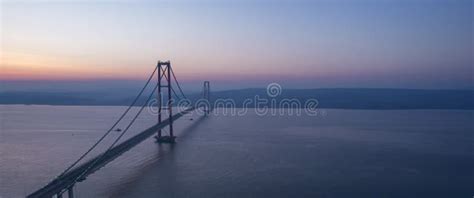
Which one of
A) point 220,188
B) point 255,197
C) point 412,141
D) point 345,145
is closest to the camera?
point 255,197

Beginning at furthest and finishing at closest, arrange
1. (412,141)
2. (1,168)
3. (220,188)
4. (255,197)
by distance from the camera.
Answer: (412,141)
(1,168)
(220,188)
(255,197)

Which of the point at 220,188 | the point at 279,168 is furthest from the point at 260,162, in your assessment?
the point at 220,188

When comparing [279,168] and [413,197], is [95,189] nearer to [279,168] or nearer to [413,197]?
[279,168]

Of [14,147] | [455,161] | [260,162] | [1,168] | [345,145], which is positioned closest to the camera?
[1,168]

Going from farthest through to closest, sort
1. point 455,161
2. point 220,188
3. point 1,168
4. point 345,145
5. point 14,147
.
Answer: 1. point 345,145
2. point 14,147
3. point 455,161
4. point 1,168
5. point 220,188

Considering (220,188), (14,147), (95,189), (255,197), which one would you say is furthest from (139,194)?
(14,147)

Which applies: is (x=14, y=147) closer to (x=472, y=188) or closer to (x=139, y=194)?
(x=139, y=194)

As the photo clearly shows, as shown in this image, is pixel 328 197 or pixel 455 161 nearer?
pixel 328 197

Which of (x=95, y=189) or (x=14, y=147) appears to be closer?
(x=95, y=189)
